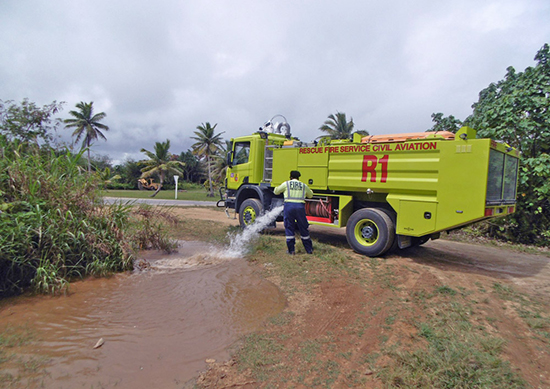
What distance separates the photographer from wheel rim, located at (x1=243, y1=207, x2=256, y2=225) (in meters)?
9.41

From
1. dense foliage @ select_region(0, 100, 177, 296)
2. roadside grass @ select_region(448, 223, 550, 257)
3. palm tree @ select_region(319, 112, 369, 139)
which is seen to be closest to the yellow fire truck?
roadside grass @ select_region(448, 223, 550, 257)

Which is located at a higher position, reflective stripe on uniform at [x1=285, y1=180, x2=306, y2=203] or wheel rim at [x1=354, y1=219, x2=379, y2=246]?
reflective stripe on uniform at [x1=285, y1=180, x2=306, y2=203]

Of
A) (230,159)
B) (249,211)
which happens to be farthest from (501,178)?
(230,159)

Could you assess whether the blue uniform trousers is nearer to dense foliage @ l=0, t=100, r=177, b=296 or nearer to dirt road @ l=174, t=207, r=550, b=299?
dirt road @ l=174, t=207, r=550, b=299

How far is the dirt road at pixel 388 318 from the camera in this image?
301 cm

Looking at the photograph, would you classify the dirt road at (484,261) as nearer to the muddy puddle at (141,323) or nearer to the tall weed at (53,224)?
the muddy puddle at (141,323)

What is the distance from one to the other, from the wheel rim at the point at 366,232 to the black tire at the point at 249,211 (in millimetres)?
2954

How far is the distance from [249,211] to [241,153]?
6.07 feet

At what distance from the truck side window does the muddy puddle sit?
15.1ft

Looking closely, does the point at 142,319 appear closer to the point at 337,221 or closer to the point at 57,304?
the point at 57,304

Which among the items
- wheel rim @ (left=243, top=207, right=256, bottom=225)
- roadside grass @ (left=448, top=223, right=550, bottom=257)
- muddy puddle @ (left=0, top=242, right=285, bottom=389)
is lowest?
muddy puddle @ (left=0, top=242, right=285, bottom=389)

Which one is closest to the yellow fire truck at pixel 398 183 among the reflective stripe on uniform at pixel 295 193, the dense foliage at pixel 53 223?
the reflective stripe on uniform at pixel 295 193

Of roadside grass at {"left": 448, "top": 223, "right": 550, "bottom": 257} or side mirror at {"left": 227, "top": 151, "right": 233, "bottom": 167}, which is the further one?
side mirror at {"left": 227, "top": 151, "right": 233, "bottom": 167}

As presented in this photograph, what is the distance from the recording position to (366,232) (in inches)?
279
